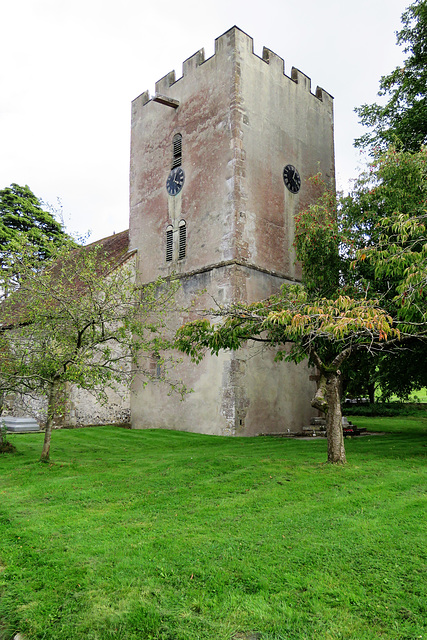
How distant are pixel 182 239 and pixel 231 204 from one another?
2.87 metres

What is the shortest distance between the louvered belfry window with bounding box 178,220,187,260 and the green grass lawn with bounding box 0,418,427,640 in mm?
10696

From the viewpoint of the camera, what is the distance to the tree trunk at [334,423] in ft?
30.3

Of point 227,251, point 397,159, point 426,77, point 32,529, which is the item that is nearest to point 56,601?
point 32,529

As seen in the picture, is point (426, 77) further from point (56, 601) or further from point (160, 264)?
Answer: point (56, 601)

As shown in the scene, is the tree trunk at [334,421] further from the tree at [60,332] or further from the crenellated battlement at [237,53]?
the crenellated battlement at [237,53]

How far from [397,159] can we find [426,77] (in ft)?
24.6

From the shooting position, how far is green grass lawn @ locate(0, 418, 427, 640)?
3.60 metres

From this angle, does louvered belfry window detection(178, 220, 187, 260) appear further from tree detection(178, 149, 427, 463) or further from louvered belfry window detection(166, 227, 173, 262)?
tree detection(178, 149, 427, 463)

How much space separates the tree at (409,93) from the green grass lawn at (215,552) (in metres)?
12.2

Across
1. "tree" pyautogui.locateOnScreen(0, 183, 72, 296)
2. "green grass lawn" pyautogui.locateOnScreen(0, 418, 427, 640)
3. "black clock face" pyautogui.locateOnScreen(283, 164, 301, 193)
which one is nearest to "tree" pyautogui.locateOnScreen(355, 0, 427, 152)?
"black clock face" pyautogui.locateOnScreen(283, 164, 301, 193)

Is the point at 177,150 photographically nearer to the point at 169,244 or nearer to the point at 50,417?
the point at 169,244

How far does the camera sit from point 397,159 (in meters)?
11.3

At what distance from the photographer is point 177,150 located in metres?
19.5

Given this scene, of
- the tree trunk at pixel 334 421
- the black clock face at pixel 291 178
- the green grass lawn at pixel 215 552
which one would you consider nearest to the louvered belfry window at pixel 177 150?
the black clock face at pixel 291 178
